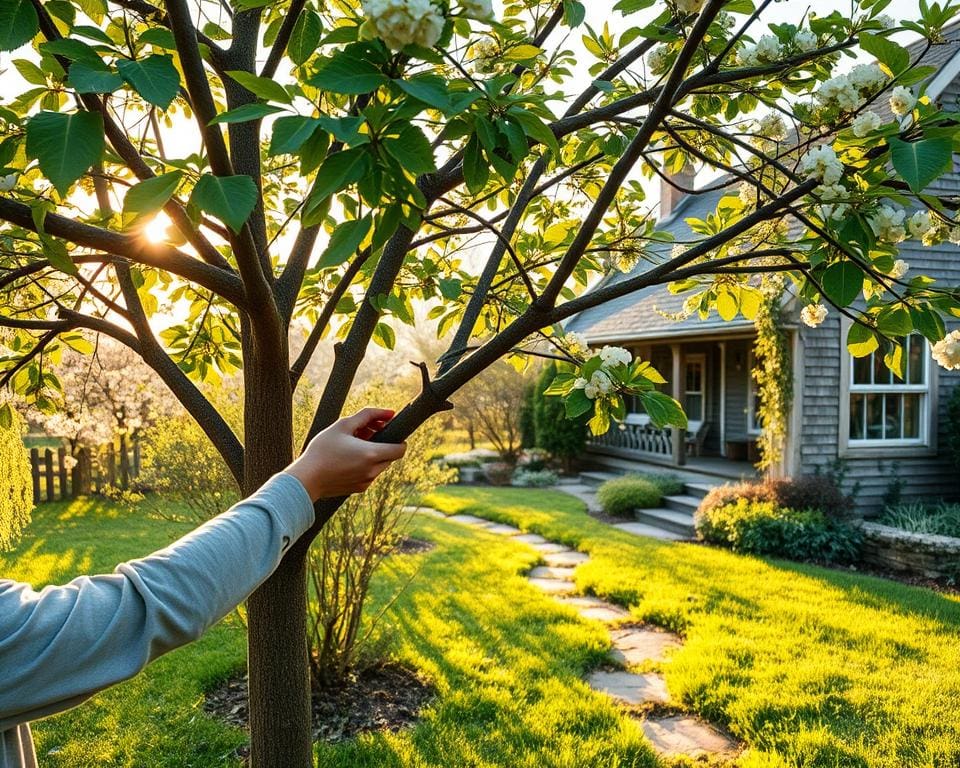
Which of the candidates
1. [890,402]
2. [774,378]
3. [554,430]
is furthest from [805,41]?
[554,430]

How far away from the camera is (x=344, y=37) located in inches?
40.6

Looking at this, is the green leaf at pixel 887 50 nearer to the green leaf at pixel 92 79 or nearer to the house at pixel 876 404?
the green leaf at pixel 92 79

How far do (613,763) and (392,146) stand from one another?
3.02m

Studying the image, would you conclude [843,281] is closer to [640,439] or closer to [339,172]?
[339,172]

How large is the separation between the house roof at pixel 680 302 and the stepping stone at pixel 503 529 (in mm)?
3285

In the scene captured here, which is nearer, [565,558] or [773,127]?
[773,127]

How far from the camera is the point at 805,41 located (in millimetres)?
1665

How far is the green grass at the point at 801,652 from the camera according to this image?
3.36 meters

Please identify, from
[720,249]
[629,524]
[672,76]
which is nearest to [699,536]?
[629,524]

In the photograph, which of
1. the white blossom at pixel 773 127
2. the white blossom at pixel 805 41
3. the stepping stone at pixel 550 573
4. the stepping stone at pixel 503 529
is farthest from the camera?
the stepping stone at pixel 503 529

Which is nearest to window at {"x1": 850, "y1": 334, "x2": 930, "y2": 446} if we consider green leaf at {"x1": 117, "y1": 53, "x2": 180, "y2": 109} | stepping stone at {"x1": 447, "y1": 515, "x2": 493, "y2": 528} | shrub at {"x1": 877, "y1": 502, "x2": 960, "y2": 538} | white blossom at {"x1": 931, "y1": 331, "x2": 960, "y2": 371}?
shrub at {"x1": 877, "y1": 502, "x2": 960, "y2": 538}

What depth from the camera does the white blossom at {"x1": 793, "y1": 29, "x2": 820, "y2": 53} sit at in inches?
65.4

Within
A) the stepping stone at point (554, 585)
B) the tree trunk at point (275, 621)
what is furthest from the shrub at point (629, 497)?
the tree trunk at point (275, 621)

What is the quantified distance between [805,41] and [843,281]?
68 cm
